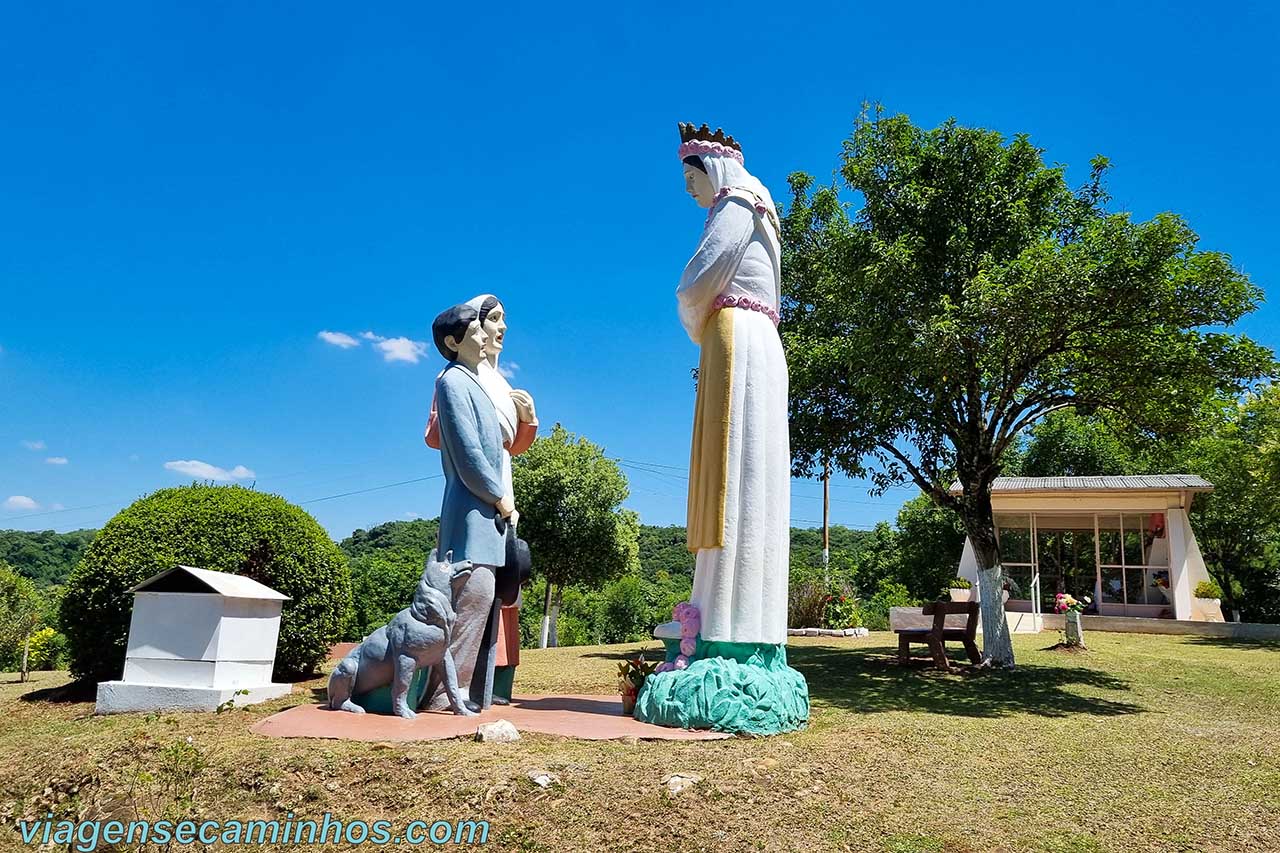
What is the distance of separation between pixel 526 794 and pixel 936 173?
9793mm

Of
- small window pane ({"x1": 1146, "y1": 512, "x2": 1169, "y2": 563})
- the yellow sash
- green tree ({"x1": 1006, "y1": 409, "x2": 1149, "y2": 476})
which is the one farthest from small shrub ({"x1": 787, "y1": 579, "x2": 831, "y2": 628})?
green tree ({"x1": 1006, "y1": 409, "x2": 1149, "y2": 476})

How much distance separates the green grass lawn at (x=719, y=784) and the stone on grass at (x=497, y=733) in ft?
0.39

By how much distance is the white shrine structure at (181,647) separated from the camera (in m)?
6.57

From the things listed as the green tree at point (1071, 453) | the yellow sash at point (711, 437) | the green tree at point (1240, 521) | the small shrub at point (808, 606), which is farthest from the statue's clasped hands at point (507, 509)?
the green tree at point (1071, 453)

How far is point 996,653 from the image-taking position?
11.5 m

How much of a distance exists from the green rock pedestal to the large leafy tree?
186 inches

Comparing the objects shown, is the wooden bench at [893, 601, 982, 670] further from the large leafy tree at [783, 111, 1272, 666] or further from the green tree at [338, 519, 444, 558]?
the green tree at [338, 519, 444, 558]

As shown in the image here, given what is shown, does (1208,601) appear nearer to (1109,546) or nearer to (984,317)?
(1109,546)

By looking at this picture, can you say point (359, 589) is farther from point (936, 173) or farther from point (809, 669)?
point (936, 173)

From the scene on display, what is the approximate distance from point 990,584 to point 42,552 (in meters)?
35.9

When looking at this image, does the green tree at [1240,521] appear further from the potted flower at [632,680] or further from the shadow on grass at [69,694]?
the shadow on grass at [69,694]

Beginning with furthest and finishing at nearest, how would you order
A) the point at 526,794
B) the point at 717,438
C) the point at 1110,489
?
the point at 1110,489
the point at 717,438
the point at 526,794

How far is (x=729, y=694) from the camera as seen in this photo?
591cm

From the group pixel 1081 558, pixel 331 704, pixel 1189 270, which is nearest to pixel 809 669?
pixel 1189 270
